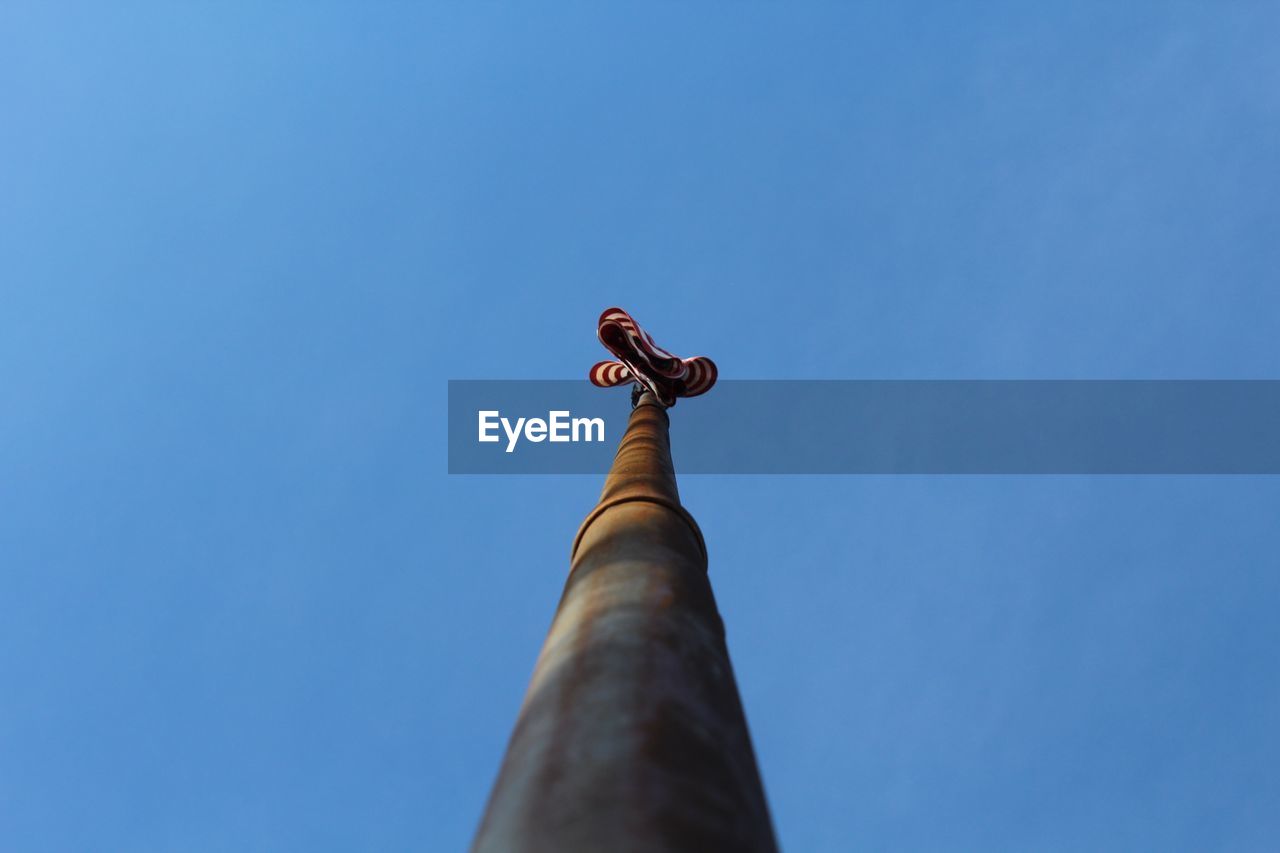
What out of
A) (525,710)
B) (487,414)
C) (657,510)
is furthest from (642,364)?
(525,710)

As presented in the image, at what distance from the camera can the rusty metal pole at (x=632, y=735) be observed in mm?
2902

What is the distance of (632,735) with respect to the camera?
329cm

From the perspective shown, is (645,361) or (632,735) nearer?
(632,735)

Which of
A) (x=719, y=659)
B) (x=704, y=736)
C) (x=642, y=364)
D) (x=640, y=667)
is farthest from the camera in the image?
(x=642, y=364)

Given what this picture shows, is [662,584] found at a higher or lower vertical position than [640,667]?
higher

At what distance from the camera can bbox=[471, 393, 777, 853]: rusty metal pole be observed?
2.90 metres

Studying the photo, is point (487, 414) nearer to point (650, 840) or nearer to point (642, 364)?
point (642, 364)

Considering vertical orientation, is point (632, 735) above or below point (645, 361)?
below

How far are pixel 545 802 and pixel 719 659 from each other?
1368mm

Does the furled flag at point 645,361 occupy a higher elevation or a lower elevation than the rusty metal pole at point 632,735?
higher

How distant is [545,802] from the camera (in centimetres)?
303

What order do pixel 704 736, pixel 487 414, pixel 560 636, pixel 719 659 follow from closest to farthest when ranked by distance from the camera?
pixel 704 736 < pixel 719 659 < pixel 560 636 < pixel 487 414

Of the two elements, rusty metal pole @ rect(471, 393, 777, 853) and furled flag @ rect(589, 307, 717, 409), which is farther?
furled flag @ rect(589, 307, 717, 409)

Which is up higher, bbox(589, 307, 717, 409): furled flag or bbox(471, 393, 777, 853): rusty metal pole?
bbox(589, 307, 717, 409): furled flag
